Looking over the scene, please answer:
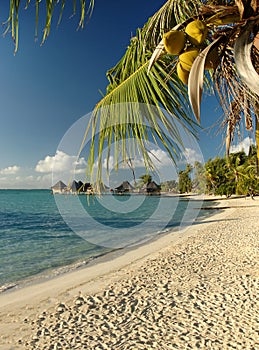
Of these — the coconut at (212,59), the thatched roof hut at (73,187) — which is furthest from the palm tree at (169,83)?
the thatched roof hut at (73,187)

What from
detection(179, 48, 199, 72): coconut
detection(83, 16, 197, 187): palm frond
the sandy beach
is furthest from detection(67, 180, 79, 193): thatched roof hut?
the sandy beach

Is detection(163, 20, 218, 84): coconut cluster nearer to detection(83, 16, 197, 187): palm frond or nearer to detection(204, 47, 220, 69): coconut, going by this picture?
detection(204, 47, 220, 69): coconut

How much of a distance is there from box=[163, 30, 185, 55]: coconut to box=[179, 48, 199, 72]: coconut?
2cm

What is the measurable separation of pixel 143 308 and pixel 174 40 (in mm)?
5578

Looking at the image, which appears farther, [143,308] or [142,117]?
[143,308]

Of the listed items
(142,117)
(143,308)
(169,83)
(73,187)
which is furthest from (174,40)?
(143,308)

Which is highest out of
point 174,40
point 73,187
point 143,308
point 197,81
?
point 174,40

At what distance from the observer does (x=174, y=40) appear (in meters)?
0.71

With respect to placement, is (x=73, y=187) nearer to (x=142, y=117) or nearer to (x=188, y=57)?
(x=142, y=117)

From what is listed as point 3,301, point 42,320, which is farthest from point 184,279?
point 3,301

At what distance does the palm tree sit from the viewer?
2.40 feet

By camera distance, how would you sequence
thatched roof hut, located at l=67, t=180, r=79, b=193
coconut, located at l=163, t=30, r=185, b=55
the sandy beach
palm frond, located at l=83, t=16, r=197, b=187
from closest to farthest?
coconut, located at l=163, t=30, r=185, b=55 → palm frond, located at l=83, t=16, r=197, b=187 → thatched roof hut, located at l=67, t=180, r=79, b=193 → the sandy beach

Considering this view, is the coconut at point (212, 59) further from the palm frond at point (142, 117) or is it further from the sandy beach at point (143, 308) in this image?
the sandy beach at point (143, 308)

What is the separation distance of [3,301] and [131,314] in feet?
11.6
